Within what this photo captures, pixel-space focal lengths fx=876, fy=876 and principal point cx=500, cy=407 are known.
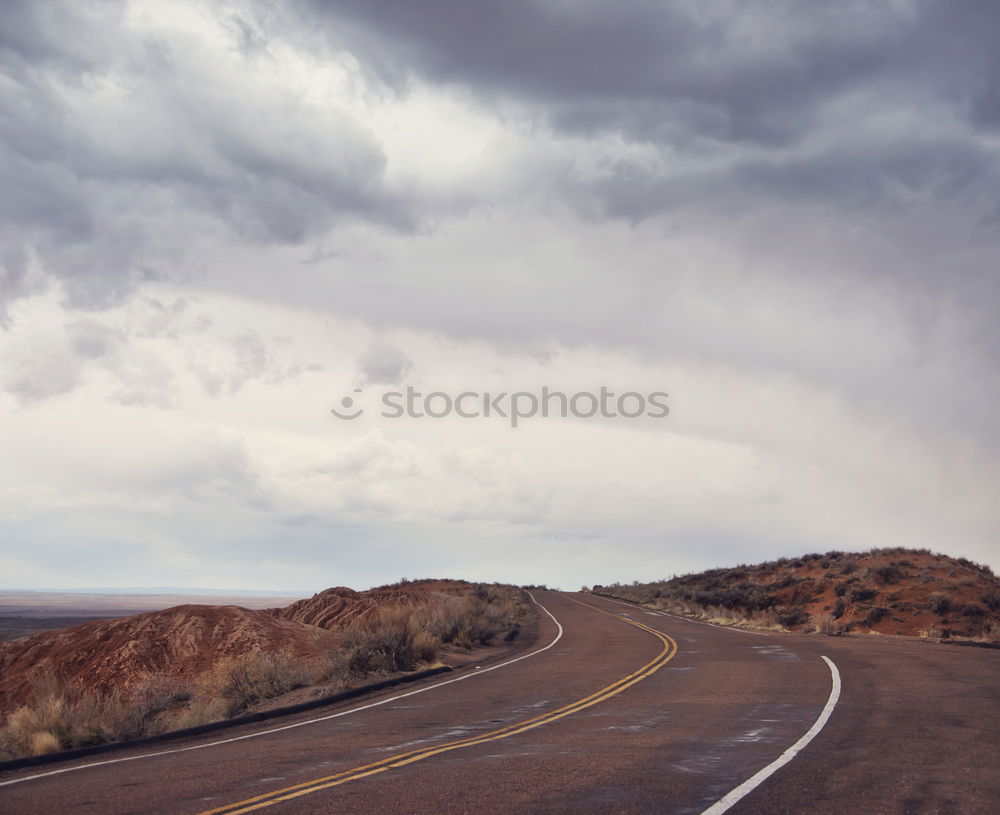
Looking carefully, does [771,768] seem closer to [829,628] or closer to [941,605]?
[829,628]

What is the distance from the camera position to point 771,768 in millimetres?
9422

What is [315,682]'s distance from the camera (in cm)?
1947

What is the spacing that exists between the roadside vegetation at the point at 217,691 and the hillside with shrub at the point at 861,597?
18.4 meters

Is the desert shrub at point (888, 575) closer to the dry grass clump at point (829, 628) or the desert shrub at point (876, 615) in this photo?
the desert shrub at point (876, 615)

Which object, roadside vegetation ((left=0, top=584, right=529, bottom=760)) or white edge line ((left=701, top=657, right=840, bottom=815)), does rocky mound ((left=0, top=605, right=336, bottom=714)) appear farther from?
white edge line ((left=701, top=657, right=840, bottom=815))

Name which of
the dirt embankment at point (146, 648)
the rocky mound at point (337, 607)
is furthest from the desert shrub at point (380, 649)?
the rocky mound at point (337, 607)

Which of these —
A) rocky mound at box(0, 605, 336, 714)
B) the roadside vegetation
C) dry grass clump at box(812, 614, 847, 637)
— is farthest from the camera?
dry grass clump at box(812, 614, 847, 637)

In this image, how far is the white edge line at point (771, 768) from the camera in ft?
25.9

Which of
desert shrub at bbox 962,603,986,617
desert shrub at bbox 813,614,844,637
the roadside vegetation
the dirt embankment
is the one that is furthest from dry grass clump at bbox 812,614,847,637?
the dirt embankment

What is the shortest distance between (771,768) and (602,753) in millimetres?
2059

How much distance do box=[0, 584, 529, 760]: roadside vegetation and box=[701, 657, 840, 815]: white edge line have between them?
9.77m

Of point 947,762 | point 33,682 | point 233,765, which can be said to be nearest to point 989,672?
point 947,762

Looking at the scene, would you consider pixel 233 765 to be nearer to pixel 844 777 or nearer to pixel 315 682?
pixel 844 777

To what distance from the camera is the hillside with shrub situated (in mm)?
36781
